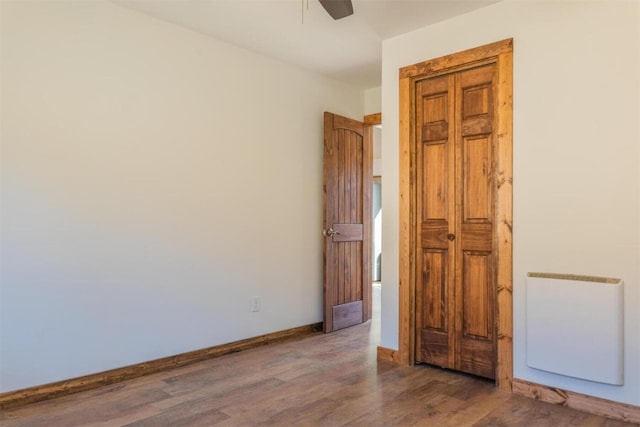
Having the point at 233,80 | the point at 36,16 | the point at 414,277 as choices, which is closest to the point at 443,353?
the point at 414,277

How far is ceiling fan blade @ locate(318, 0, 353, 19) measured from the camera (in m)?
2.22

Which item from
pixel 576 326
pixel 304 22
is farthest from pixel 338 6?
pixel 576 326

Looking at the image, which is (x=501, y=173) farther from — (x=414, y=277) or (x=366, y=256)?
(x=366, y=256)

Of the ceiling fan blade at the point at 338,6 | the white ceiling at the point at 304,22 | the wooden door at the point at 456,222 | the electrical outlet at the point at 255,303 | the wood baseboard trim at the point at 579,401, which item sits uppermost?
the white ceiling at the point at 304,22

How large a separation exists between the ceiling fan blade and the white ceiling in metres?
0.60

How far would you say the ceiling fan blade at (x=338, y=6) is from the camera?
7.29 feet

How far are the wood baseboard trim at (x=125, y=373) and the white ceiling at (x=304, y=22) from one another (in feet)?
8.09

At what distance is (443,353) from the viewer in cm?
311

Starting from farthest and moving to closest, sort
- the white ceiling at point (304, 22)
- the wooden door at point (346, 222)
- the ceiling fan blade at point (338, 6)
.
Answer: the wooden door at point (346, 222) → the white ceiling at point (304, 22) → the ceiling fan blade at point (338, 6)

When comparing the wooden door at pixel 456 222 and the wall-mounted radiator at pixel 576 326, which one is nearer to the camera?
the wall-mounted radiator at pixel 576 326

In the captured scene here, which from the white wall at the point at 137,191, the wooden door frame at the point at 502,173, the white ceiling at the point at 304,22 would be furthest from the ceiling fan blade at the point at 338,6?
the white wall at the point at 137,191

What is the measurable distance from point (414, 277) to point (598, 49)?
1841 mm

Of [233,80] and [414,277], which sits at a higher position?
[233,80]

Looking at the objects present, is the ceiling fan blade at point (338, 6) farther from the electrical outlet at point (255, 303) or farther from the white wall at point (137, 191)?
the electrical outlet at point (255, 303)
